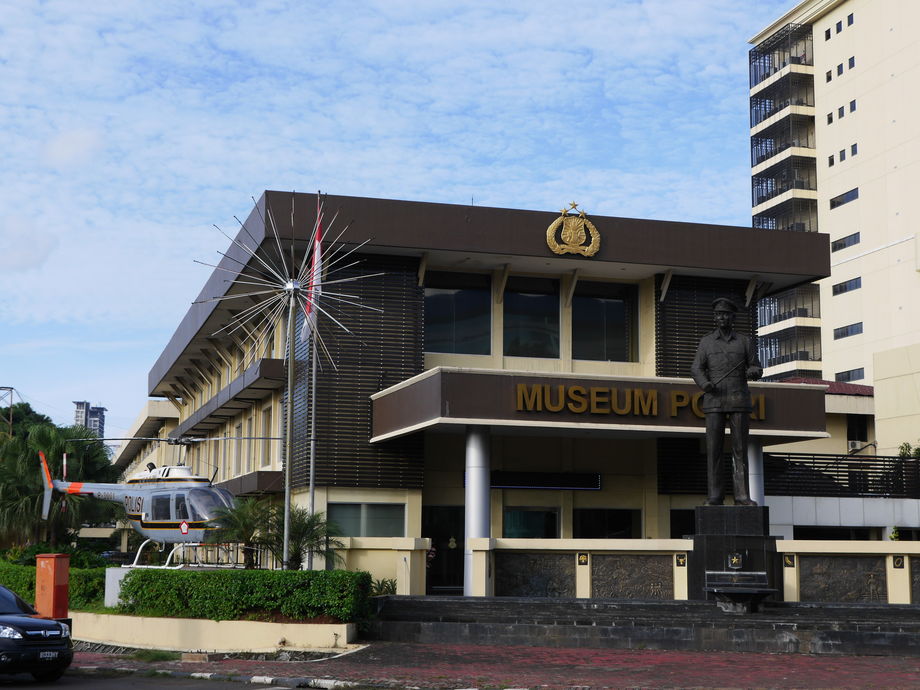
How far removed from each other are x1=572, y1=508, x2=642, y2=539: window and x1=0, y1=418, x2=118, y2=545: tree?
650 inches

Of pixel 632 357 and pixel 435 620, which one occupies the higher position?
pixel 632 357

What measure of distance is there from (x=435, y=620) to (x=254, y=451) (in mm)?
21541

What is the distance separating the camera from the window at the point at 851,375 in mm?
85250

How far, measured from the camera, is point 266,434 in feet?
138

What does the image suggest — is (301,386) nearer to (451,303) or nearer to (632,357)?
(451,303)

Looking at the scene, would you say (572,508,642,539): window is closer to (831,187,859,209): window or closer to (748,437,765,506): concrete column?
(748,437,765,506): concrete column

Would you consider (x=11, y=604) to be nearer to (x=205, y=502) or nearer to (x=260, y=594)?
(x=260, y=594)

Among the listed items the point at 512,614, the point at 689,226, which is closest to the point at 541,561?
the point at 512,614

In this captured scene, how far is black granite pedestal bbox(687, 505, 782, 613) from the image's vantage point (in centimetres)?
2416

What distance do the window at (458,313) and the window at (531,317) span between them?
0.68 m

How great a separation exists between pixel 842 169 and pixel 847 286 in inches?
360

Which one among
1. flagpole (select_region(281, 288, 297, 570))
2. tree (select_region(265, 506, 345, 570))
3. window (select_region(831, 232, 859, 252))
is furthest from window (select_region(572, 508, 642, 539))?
window (select_region(831, 232, 859, 252))

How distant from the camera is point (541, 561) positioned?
98.8 feet

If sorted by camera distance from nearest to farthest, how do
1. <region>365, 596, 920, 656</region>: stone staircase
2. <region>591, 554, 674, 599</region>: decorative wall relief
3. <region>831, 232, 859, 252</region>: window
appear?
<region>365, 596, 920, 656</region>: stone staircase < <region>591, 554, 674, 599</region>: decorative wall relief < <region>831, 232, 859, 252</region>: window
